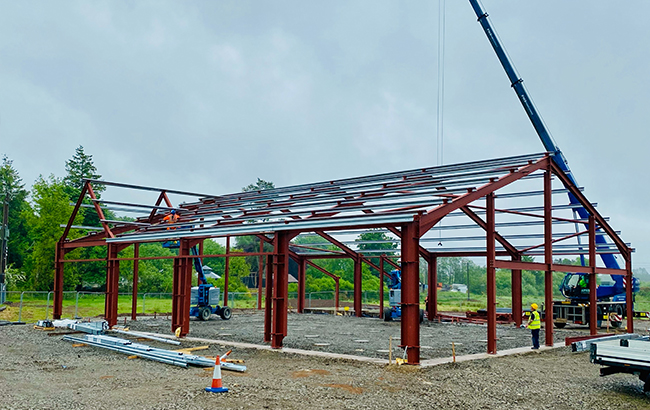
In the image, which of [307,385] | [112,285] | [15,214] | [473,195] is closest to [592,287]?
[473,195]

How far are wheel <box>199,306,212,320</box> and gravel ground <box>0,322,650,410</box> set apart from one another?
12.6 metres

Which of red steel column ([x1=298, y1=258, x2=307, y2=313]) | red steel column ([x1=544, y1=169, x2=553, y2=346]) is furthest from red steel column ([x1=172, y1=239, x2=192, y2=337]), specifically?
red steel column ([x1=298, y1=258, x2=307, y2=313])

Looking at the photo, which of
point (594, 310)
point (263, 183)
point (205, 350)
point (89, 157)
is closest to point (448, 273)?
Answer: point (263, 183)

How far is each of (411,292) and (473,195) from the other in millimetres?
3929

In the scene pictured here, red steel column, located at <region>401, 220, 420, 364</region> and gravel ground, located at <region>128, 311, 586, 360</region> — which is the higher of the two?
red steel column, located at <region>401, 220, 420, 364</region>

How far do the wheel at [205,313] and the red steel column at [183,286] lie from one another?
25.1 ft

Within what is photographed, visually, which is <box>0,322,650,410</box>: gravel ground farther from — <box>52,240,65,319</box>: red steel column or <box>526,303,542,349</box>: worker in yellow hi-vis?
<box>52,240,65,319</box>: red steel column

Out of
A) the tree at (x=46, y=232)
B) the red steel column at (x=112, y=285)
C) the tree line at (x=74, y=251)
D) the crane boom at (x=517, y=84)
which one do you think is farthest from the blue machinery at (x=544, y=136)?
the tree at (x=46, y=232)

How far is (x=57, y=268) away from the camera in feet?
88.2

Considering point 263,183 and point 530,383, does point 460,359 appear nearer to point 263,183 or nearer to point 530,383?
point 530,383

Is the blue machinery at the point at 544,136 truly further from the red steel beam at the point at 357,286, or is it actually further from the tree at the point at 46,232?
the tree at the point at 46,232

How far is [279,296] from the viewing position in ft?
56.3

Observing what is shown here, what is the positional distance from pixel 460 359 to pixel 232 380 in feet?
22.5

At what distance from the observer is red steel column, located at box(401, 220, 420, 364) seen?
1441 centimetres
